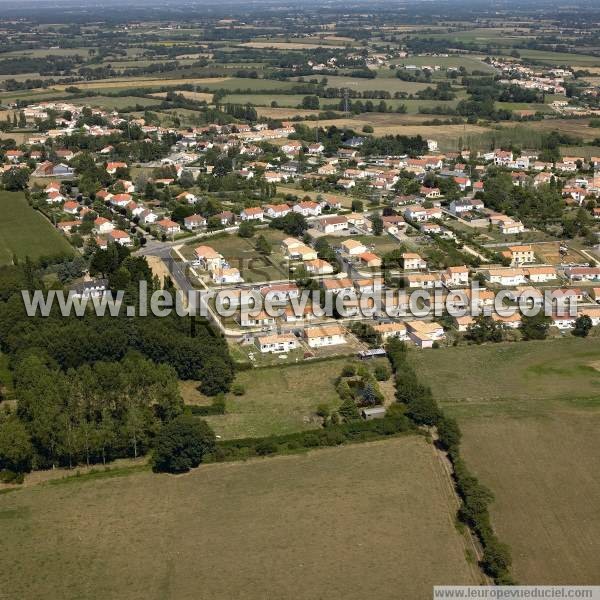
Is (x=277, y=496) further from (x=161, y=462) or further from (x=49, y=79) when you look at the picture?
(x=49, y=79)

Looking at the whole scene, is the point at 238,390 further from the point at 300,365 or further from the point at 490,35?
the point at 490,35

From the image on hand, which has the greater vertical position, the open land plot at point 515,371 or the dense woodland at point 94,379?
the dense woodland at point 94,379

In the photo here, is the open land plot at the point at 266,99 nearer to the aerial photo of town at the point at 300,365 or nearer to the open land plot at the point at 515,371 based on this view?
the aerial photo of town at the point at 300,365

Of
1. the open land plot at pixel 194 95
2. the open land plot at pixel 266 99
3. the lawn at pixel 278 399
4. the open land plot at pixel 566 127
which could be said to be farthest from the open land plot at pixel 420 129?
the lawn at pixel 278 399

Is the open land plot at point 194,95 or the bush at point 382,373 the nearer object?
the bush at point 382,373

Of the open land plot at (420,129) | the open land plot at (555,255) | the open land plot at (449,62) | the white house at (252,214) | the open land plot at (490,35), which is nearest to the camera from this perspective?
the open land plot at (555,255)

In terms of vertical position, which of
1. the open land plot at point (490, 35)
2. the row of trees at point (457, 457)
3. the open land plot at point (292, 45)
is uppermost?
the open land plot at point (490, 35)

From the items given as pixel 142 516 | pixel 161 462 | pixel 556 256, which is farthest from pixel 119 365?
pixel 556 256
